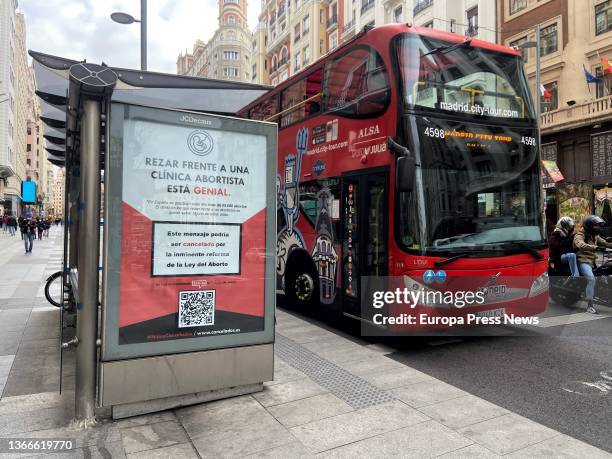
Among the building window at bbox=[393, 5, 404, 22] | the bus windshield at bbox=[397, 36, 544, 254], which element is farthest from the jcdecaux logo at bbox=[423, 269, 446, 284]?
the building window at bbox=[393, 5, 404, 22]

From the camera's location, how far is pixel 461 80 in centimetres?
596

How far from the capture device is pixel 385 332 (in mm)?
6094

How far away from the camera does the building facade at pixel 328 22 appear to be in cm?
2725

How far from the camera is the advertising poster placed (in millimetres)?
3648

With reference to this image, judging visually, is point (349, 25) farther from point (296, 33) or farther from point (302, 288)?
point (302, 288)

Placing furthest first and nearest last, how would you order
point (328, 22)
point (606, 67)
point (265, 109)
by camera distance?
point (328, 22), point (606, 67), point (265, 109)

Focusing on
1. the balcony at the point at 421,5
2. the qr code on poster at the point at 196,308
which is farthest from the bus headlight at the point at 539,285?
the balcony at the point at 421,5

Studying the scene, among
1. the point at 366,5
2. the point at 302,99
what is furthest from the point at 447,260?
the point at 366,5

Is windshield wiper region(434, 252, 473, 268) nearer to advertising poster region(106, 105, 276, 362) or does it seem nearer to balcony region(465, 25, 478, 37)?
advertising poster region(106, 105, 276, 362)

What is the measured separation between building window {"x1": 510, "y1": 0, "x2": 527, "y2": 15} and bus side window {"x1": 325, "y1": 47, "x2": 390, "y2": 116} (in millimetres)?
22482

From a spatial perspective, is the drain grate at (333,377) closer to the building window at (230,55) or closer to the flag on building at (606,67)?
the flag on building at (606,67)

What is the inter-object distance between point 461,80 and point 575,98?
67.4 feet

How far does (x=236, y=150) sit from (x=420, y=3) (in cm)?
3096

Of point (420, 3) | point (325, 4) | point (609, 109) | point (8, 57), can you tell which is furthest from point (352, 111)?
point (8, 57)
